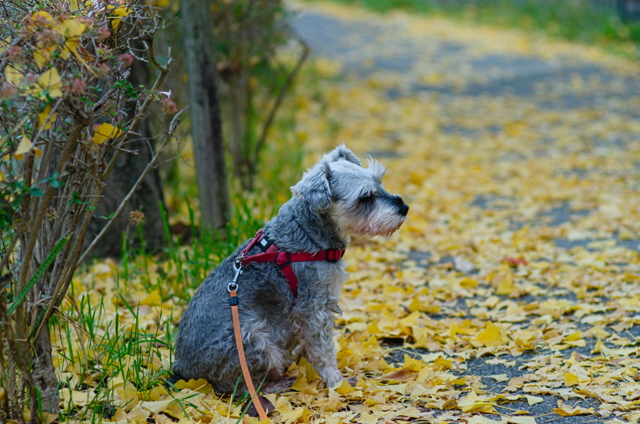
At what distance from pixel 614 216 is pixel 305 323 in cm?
452

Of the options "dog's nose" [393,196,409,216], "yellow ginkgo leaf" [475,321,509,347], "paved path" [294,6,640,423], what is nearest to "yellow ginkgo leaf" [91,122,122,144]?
"dog's nose" [393,196,409,216]

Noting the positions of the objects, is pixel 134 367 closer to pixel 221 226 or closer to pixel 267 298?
pixel 267 298

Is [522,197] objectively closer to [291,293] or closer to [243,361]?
[291,293]

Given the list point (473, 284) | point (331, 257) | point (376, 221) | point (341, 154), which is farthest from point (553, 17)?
point (331, 257)

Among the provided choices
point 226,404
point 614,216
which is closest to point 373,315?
point 226,404

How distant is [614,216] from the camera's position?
677 cm

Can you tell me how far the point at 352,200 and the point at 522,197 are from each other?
15.8ft

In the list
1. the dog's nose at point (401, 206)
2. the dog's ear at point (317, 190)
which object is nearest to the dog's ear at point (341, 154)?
the dog's ear at point (317, 190)

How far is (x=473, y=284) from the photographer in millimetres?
5379

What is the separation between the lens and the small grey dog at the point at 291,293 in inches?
137

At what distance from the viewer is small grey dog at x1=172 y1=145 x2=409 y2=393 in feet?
11.4

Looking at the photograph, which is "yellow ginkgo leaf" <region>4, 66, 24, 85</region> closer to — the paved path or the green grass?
the paved path

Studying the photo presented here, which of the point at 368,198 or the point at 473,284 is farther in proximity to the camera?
the point at 473,284

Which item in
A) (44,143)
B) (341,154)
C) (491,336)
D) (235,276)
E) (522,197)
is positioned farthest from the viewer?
(522,197)
